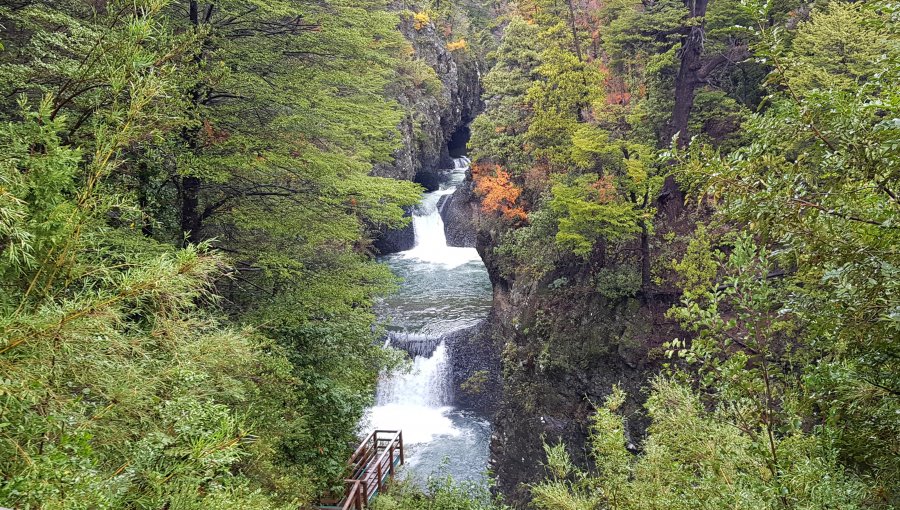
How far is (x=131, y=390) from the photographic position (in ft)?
11.0

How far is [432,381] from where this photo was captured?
17938mm

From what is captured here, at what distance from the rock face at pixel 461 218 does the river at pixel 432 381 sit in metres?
3.26

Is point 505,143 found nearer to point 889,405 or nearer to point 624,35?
point 624,35

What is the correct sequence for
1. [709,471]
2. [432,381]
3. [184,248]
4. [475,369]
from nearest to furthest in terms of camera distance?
[709,471] → [184,248] → [432,381] → [475,369]

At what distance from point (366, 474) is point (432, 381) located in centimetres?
794

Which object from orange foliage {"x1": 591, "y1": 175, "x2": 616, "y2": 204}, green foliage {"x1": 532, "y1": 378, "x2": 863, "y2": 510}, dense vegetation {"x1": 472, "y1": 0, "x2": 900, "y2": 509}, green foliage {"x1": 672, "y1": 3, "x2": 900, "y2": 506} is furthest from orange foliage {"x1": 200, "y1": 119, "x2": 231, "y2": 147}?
→ orange foliage {"x1": 591, "y1": 175, "x2": 616, "y2": 204}

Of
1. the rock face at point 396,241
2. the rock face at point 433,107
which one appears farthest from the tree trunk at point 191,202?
the rock face at point 396,241

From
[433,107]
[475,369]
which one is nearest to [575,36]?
[475,369]

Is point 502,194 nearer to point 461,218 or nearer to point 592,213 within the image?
point 592,213

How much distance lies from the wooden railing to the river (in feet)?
3.02

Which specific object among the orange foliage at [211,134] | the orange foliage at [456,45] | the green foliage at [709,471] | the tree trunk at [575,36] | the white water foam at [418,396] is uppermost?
the orange foliage at [456,45]

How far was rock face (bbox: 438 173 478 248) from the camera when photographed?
2892 cm

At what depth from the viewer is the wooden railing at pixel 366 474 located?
29.9 ft

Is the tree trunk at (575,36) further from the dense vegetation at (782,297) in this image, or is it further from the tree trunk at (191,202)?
the tree trunk at (191,202)
